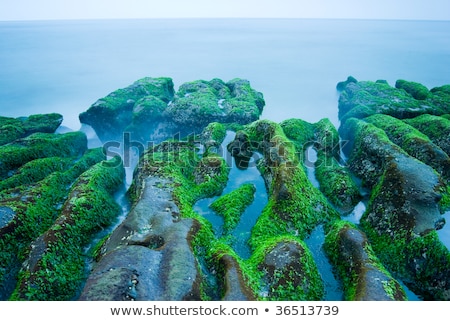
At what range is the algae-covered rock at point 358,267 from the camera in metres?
7.55

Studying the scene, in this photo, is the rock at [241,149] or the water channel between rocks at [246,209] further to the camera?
the rock at [241,149]

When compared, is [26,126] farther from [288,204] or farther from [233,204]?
[288,204]

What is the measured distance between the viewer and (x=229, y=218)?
1134 cm

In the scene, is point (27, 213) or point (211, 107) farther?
point (211, 107)

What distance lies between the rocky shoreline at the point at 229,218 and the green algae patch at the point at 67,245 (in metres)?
0.04

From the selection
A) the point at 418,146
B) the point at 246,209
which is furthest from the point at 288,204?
the point at 418,146

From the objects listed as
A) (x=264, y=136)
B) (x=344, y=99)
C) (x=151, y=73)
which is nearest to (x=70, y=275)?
(x=264, y=136)

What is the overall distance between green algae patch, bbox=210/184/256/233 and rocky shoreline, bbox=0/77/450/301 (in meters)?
0.06

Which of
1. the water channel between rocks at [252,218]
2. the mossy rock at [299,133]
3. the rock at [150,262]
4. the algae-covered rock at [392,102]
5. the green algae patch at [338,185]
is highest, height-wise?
the algae-covered rock at [392,102]

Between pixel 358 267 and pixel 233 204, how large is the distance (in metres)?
5.08

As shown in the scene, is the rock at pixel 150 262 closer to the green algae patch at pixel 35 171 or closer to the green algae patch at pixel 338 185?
the green algae patch at pixel 338 185

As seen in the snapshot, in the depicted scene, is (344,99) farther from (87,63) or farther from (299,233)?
(87,63)

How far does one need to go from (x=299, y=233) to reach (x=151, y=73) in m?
43.5

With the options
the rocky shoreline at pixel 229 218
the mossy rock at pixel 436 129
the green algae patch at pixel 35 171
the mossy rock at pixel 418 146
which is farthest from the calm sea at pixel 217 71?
the green algae patch at pixel 35 171
